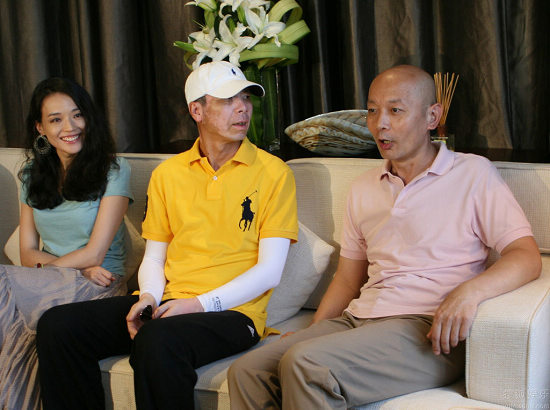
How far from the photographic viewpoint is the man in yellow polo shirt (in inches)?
75.7

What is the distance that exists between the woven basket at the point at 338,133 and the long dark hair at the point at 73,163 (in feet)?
2.11

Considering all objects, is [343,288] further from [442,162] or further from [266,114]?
[266,114]

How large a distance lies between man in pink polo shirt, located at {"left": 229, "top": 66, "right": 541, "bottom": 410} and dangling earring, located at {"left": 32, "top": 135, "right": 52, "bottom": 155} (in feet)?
3.47

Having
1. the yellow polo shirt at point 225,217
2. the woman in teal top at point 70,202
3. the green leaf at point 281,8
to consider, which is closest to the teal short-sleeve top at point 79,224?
the woman in teal top at point 70,202

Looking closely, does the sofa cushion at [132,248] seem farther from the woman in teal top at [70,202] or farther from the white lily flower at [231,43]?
the white lily flower at [231,43]

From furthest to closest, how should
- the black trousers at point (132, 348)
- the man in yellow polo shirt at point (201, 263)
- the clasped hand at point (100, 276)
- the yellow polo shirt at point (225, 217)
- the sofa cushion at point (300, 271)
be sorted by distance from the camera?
the clasped hand at point (100, 276)
the sofa cushion at point (300, 271)
the yellow polo shirt at point (225, 217)
the man in yellow polo shirt at point (201, 263)
the black trousers at point (132, 348)

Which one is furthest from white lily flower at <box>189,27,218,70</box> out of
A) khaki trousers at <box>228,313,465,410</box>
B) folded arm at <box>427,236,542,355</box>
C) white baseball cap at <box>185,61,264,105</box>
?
folded arm at <box>427,236,542,355</box>

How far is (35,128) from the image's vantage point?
8.05ft

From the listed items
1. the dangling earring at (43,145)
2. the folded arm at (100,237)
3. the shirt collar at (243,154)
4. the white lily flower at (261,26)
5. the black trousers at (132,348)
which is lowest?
the black trousers at (132,348)

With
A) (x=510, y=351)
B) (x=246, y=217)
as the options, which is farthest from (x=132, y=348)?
(x=510, y=351)

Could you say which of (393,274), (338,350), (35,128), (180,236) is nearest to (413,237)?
(393,274)

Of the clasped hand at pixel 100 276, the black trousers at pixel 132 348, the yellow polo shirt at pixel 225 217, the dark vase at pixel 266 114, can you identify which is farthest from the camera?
the dark vase at pixel 266 114

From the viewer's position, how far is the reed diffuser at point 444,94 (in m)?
2.23

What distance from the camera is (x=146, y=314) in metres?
1.98
